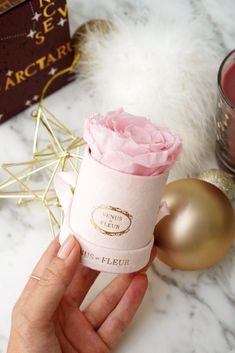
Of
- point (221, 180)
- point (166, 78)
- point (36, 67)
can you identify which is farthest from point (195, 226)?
point (36, 67)

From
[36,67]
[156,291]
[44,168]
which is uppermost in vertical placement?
[36,67]

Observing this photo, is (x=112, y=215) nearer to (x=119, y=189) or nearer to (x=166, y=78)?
(x=119, y=189)

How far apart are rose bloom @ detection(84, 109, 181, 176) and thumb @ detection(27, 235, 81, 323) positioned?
0.11 meters

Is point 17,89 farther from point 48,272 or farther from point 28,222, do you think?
point 48,272

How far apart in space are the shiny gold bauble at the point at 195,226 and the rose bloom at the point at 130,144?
13cm

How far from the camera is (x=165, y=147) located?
591mm

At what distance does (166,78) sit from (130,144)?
26 centimetres

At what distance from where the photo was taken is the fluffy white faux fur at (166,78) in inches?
31.9

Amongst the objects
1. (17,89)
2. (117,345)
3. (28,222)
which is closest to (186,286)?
(117,345)

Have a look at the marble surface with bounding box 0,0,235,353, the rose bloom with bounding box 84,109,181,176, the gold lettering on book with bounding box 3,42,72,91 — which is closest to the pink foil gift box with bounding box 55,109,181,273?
the rose bloom with bounding box 84,109,181,176

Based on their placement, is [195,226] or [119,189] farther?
[195,226]

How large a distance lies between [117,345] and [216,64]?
41cm

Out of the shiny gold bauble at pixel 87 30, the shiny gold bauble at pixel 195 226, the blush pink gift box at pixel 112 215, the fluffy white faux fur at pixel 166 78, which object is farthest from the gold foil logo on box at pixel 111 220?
the shiny gold bauble at pixel 87 30

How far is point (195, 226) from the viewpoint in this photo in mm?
714
